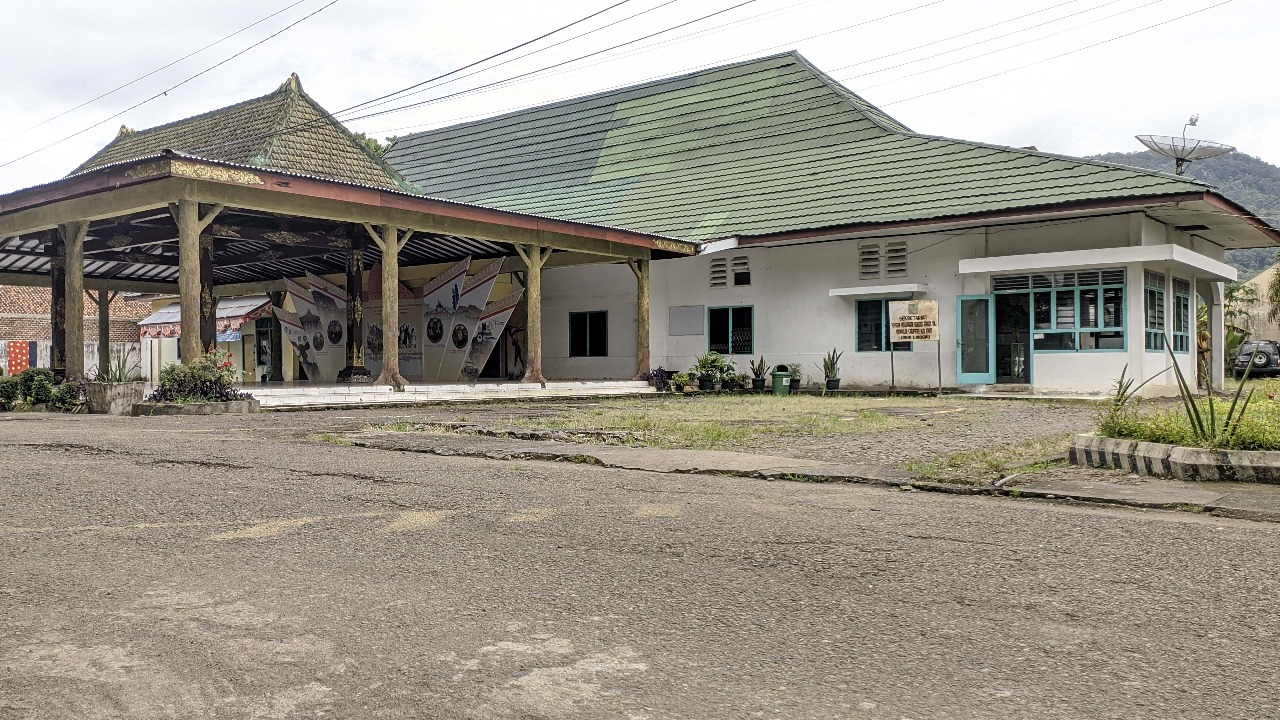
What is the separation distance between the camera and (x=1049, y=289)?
20609mm

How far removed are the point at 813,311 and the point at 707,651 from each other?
67.8 feet

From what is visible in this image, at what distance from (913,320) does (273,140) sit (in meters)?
15.9

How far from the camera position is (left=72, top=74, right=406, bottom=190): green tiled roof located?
25703mm

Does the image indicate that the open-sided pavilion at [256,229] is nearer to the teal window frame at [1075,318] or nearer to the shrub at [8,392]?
the shrub at [8,392]

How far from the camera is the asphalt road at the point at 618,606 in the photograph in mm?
3123

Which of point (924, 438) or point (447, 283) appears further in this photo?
point (447, 283)

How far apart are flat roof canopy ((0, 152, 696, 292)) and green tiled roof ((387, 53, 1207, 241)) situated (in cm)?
296

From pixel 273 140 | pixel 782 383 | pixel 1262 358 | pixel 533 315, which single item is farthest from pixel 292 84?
pixel 1262 358

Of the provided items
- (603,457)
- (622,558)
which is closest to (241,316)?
(603,457)

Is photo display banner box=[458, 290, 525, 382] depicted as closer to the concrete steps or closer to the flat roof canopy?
the flat roof canopy

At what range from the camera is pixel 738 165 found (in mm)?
27062

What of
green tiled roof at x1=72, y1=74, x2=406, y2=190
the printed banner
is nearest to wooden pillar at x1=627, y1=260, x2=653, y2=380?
green tiled roof at x1=72, y1=74, x2=406, y2=190

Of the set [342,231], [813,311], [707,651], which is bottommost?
[707,651]

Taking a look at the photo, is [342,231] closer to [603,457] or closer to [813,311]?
[813,311]
